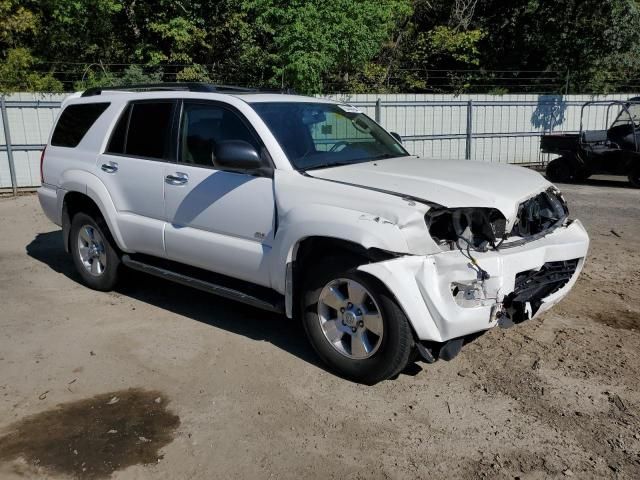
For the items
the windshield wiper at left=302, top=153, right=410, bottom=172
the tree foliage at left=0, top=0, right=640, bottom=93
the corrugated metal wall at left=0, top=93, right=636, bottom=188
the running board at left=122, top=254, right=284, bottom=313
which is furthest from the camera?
the tree foliage at left=0, top=0, right=640, bottom=93

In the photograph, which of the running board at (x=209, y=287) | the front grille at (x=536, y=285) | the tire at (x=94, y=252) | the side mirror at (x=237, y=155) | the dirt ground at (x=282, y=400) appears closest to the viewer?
the dirt ground at (x=282, y=400)

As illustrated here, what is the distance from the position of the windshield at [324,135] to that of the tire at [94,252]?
2.14 metres

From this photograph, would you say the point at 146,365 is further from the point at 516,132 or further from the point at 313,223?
the point at 516,132

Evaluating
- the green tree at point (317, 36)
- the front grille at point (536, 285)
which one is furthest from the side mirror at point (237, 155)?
the green tree at point (317, 36)

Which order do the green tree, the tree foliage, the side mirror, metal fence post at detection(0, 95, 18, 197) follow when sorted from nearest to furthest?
the side mirror < metal fence post at detection(0, 95, 18, 197) < the green tree < the tree foliage

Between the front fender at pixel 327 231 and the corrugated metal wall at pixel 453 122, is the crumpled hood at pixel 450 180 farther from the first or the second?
the corrugated metal wall at pixel 453 122

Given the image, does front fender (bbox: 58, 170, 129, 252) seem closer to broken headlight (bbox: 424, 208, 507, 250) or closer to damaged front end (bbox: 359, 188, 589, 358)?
damaged front end (bbox: 359, 188, 589, 358)

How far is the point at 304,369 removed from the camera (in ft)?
14.3

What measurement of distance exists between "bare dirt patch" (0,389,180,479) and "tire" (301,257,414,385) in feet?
3.61

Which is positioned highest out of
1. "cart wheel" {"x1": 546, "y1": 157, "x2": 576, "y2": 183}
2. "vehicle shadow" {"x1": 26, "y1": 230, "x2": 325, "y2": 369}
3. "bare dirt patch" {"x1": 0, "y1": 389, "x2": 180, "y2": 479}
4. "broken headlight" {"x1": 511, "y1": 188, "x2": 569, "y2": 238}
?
"broken headlight" {"x1": 511, "y1": 188, "x2": 569, "y2": 238}

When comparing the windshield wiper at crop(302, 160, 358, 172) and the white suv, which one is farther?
the windshield wiper at crop(302, 160, 358, 172)

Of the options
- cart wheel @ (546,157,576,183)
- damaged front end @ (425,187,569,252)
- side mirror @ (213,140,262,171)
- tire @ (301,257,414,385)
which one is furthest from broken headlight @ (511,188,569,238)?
cart wheel @ (546,157,576,183)

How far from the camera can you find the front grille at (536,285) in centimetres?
390

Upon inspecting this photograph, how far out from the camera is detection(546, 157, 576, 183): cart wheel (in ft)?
44.8
